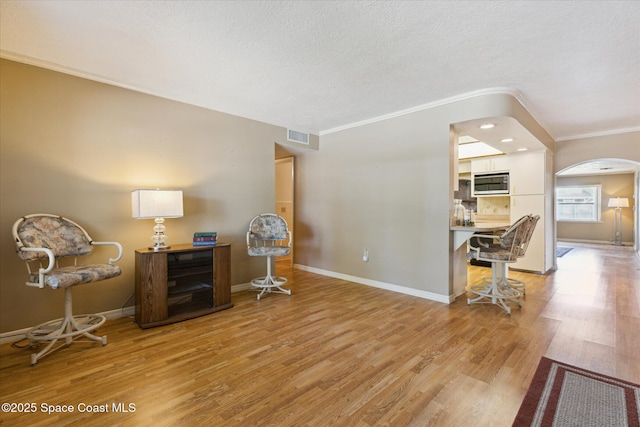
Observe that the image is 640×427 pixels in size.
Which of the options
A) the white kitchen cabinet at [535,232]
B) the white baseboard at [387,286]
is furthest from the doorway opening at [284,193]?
the white kitchen cabinet at [535,232]

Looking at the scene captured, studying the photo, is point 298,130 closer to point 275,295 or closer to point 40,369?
point 275,295

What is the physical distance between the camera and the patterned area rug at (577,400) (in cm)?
151

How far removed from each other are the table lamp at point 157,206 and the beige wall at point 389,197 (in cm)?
249

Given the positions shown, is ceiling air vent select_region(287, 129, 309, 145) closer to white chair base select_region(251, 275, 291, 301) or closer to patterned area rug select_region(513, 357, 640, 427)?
white chair base select_region(251, 275, 291, 301)

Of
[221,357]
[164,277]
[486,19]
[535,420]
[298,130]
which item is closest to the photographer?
[535,420]

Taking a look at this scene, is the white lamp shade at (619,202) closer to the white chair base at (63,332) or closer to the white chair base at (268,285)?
the white chair base at (268,285)

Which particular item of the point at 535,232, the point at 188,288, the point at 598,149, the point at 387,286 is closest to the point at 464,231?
the point at 387,286

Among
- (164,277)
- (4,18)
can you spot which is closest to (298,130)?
(164,277)

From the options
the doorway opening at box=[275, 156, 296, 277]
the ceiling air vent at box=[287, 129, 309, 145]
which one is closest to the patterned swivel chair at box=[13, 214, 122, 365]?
the ceiling air vent at box=[287, 129, 309, 145]

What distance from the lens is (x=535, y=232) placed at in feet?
16.2

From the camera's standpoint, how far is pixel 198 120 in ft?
11.6

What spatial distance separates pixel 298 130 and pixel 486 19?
309 cm

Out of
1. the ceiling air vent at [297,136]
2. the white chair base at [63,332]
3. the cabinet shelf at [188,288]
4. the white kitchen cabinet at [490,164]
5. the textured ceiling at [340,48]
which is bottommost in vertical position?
the white chair base at [63,332]

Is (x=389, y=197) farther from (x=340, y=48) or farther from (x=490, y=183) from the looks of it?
(x=490, y=183)
